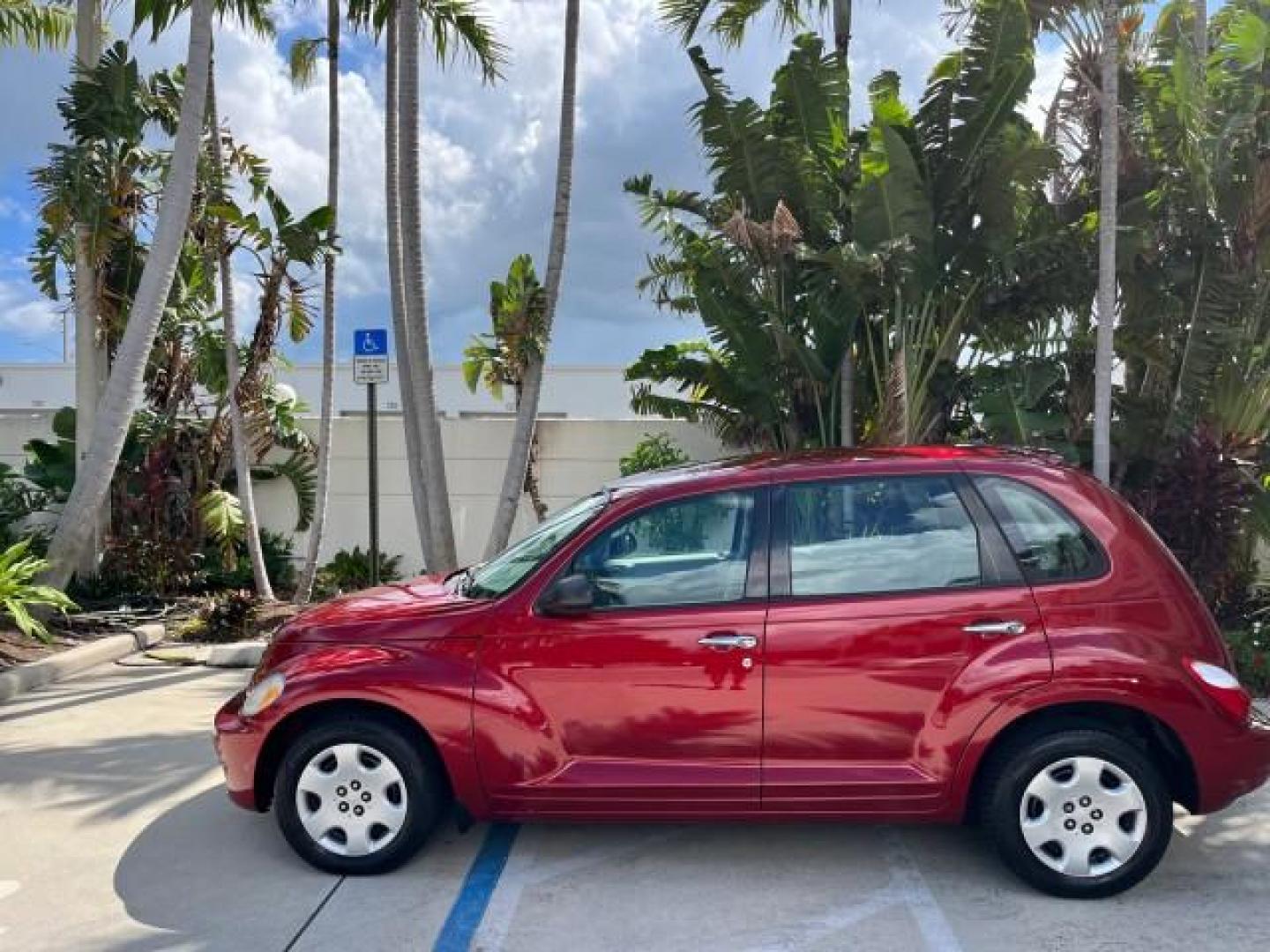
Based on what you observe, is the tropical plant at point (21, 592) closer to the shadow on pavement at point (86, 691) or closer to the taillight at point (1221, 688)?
the shadow on pavement at point (86, 691)

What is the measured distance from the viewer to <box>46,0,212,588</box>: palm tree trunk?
8.66 m

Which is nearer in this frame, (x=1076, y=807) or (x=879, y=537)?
(x=1076, y=807)

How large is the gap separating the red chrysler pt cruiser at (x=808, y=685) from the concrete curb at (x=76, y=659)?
4071mm

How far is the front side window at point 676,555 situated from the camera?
13.4 ft

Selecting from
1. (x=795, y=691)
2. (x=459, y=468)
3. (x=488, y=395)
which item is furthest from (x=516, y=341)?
(x=488, y=395)

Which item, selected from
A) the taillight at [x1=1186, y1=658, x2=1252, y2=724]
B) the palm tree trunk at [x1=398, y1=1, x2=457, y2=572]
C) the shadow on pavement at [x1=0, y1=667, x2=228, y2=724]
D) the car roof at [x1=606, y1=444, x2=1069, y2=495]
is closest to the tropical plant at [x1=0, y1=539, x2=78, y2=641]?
the shadow on pavement at [x1=0, y1=667, x2=228, y2=724]

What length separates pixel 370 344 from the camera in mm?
9125

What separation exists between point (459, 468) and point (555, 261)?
312cm

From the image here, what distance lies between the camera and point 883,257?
344 inches

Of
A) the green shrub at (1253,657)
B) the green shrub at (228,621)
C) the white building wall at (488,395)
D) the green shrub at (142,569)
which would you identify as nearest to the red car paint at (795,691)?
the green shrub at (1253,657)

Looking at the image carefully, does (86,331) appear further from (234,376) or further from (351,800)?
(351,800)

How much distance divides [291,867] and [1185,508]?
6.92 m

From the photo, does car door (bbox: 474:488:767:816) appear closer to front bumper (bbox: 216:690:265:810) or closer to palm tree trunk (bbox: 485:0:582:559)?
front bumper (bbox: 216:690:265:810)

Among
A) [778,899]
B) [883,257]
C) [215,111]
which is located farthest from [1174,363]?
[215,111]
